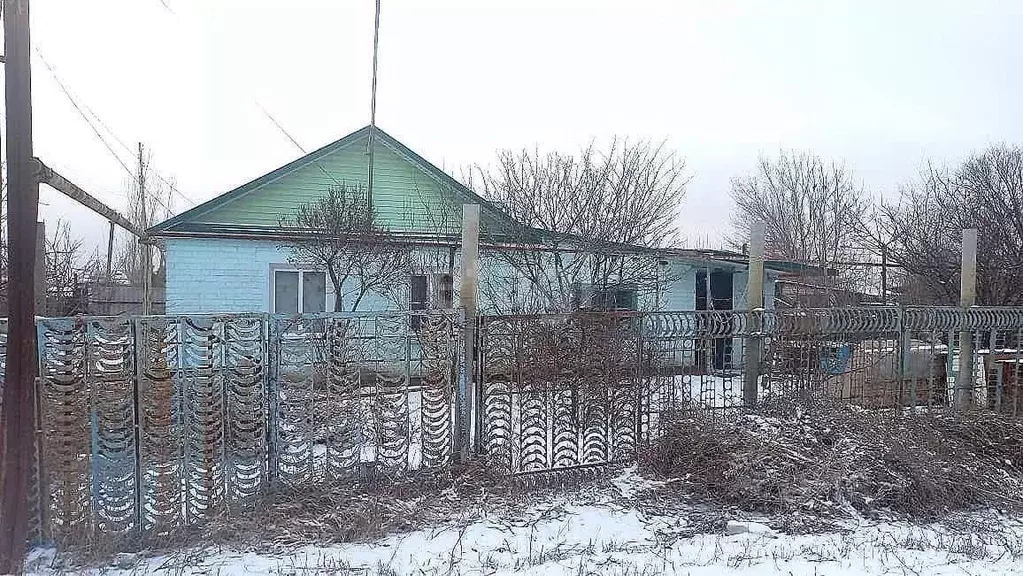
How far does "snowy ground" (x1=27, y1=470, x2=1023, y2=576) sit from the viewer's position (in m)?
3.87

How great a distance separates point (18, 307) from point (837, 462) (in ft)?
17.2

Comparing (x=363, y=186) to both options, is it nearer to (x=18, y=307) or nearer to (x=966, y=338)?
(x=18, y=307)

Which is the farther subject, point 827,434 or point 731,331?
point 731,331

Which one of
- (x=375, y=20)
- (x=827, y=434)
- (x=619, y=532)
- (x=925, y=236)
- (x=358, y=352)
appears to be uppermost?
(x=375, y=20)

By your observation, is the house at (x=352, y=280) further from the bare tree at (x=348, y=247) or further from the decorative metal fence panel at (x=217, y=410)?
the decorative metal fence panel at (x=217, y=410)

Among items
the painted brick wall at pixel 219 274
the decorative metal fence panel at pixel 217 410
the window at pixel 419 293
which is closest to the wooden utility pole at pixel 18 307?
the decorative metal fence panel at pixel 217 410

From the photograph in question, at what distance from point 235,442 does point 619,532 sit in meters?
2.46

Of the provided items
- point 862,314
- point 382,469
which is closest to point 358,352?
point 382,469

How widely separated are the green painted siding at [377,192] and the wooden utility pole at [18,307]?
26.5ft

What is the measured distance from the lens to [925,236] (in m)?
14.4

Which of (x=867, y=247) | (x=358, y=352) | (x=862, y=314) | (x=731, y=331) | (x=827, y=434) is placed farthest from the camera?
(x=867, y=247)

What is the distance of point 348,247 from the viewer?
32.7 feet

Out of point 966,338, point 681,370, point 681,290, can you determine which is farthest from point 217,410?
point 681,290

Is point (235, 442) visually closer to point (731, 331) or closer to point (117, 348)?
point (117, 348)
